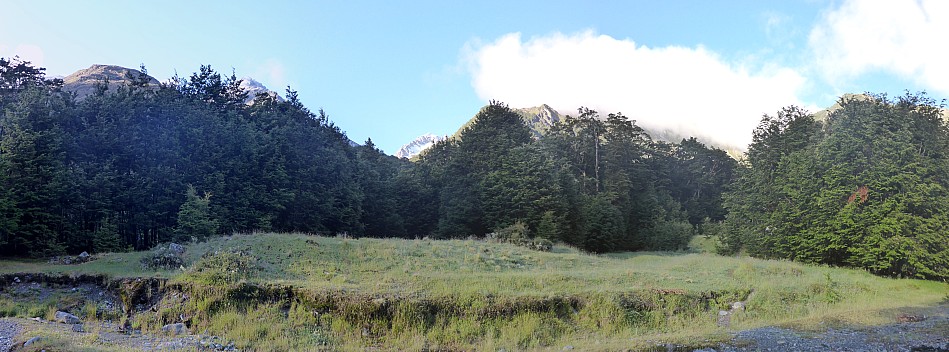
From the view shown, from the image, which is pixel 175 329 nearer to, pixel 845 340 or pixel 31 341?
pixel 31 341

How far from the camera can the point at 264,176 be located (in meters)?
38.2

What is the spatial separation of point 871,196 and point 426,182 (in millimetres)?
40123

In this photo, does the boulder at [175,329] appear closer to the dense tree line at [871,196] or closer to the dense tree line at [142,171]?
the dense tree line at [142,171]

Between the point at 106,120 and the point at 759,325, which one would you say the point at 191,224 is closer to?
the point at 106,120

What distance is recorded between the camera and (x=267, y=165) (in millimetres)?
38719

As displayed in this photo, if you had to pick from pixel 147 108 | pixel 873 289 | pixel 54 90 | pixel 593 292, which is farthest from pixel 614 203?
pixel 54 90

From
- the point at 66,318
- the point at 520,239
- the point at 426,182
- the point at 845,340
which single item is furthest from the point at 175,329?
the point at 426,182

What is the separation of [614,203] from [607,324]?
4225 cm

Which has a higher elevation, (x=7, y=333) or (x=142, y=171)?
(x=142, y=171)

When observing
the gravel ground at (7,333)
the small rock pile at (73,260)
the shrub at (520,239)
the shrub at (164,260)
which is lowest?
the gravel ground at (7,333)

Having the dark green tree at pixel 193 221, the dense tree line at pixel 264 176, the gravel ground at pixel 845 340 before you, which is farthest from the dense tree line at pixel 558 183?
the gravel ground at pixel 845 340

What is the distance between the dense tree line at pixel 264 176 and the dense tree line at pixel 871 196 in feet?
58.2

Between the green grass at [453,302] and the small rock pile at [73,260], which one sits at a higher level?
the small rock pile at [73,260]

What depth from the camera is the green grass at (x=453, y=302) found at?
1444 centimetres
